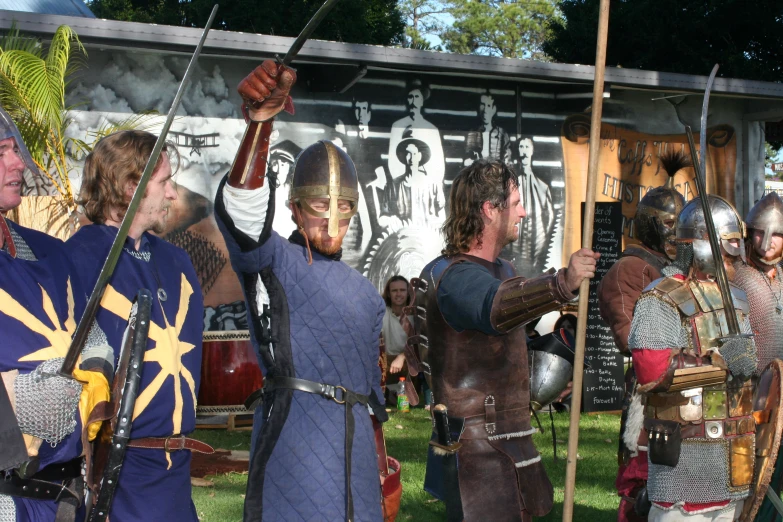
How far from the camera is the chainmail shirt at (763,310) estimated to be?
4.87 meters

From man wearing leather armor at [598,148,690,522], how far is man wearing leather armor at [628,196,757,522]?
61 cm

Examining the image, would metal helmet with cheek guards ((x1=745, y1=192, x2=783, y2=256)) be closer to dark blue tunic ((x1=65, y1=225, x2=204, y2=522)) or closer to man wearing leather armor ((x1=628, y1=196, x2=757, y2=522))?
man wearing leather armor ((x1=628, y1=196, x2=757, y2=522))

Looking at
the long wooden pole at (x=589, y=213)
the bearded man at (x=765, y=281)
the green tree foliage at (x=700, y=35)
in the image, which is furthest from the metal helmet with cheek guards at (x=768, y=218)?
the green tree foliage at (x=700, y=35)

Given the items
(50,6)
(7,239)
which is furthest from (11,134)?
(50,6)

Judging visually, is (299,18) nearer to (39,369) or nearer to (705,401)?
(705,401)

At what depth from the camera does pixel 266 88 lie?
111 inches

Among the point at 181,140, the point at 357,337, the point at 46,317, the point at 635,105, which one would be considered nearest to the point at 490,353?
the point at 357,337

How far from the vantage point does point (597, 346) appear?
9570mm

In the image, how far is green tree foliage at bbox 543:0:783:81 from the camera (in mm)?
17641

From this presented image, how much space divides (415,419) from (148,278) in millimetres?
5953

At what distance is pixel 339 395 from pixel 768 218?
3433mm

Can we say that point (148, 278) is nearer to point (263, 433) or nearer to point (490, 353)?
point (263, 433)

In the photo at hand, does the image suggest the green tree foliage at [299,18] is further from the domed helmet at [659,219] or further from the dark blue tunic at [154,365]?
the dark blue tunic at [154,365]

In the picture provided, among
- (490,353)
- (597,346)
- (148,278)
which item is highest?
(148,278)
